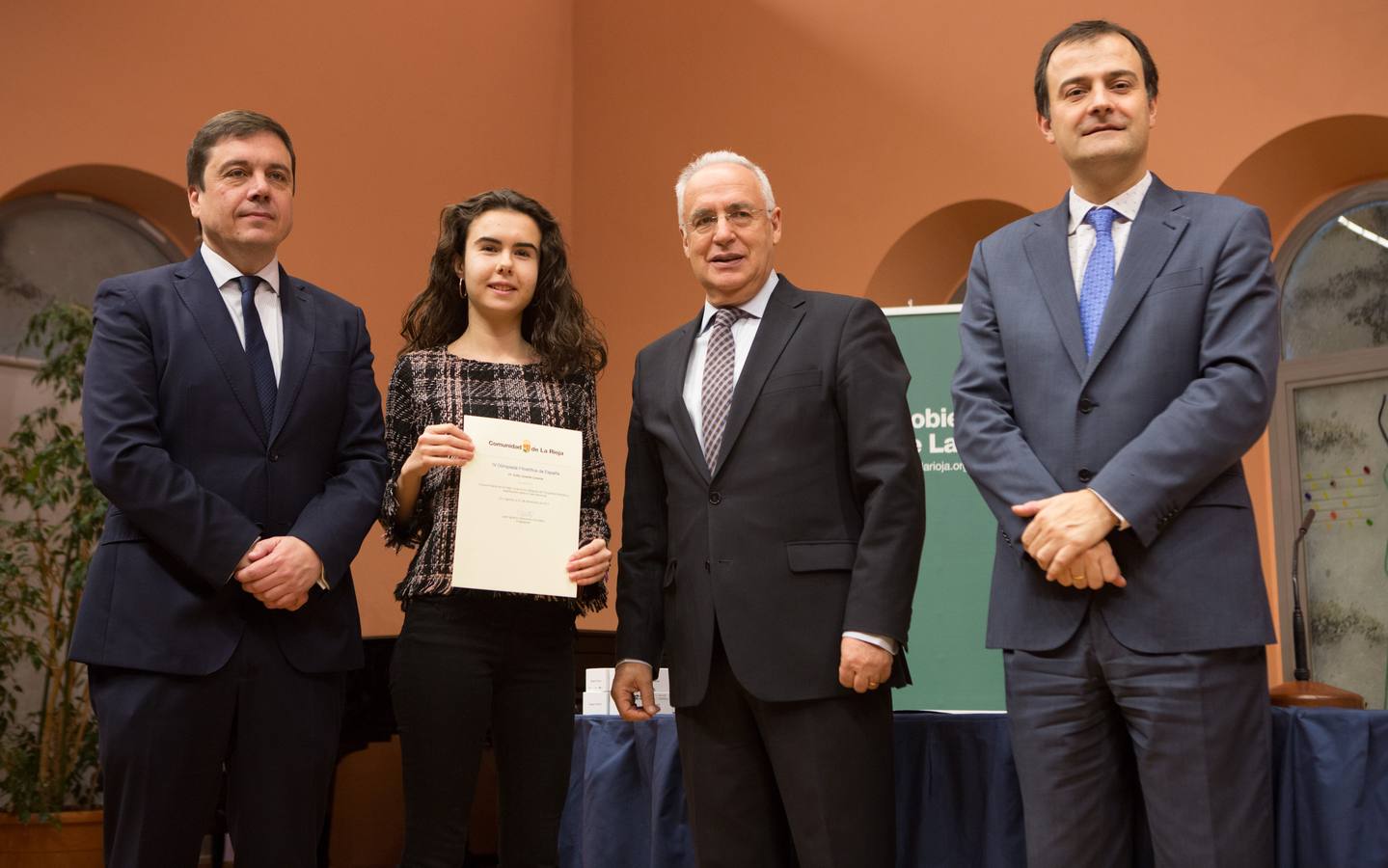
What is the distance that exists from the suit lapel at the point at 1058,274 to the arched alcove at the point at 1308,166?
3.28 metres

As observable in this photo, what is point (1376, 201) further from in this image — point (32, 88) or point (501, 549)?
point (32, 88)

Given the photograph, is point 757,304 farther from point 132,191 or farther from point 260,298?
point 132,191

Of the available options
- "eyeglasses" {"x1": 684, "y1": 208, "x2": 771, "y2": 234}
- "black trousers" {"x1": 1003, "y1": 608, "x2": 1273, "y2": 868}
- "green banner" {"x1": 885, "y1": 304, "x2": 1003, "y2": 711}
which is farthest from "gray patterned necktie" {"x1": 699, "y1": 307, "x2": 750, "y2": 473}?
"green banner" {"x1": 885, "y1": 304, "x2": 1003, "y2": 711}

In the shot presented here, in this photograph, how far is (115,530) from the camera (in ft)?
7.41

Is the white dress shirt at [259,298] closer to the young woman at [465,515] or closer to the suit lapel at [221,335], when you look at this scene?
the suit lapel at [221,335]

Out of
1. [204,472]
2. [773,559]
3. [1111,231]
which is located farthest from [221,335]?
[1111,231]

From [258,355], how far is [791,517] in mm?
1013

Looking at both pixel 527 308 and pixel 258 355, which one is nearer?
pixel 258 355

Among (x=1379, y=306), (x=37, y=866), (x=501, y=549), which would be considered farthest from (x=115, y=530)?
(x=1379, y=306)

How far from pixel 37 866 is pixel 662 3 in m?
4.82

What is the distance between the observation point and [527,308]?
277 cm

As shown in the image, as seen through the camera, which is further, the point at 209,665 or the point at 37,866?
the point at 37,866

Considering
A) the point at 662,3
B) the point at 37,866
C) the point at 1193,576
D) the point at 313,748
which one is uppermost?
the point at 662,3

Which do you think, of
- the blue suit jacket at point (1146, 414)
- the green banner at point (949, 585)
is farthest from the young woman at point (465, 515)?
the green banner at point (949, 585)
